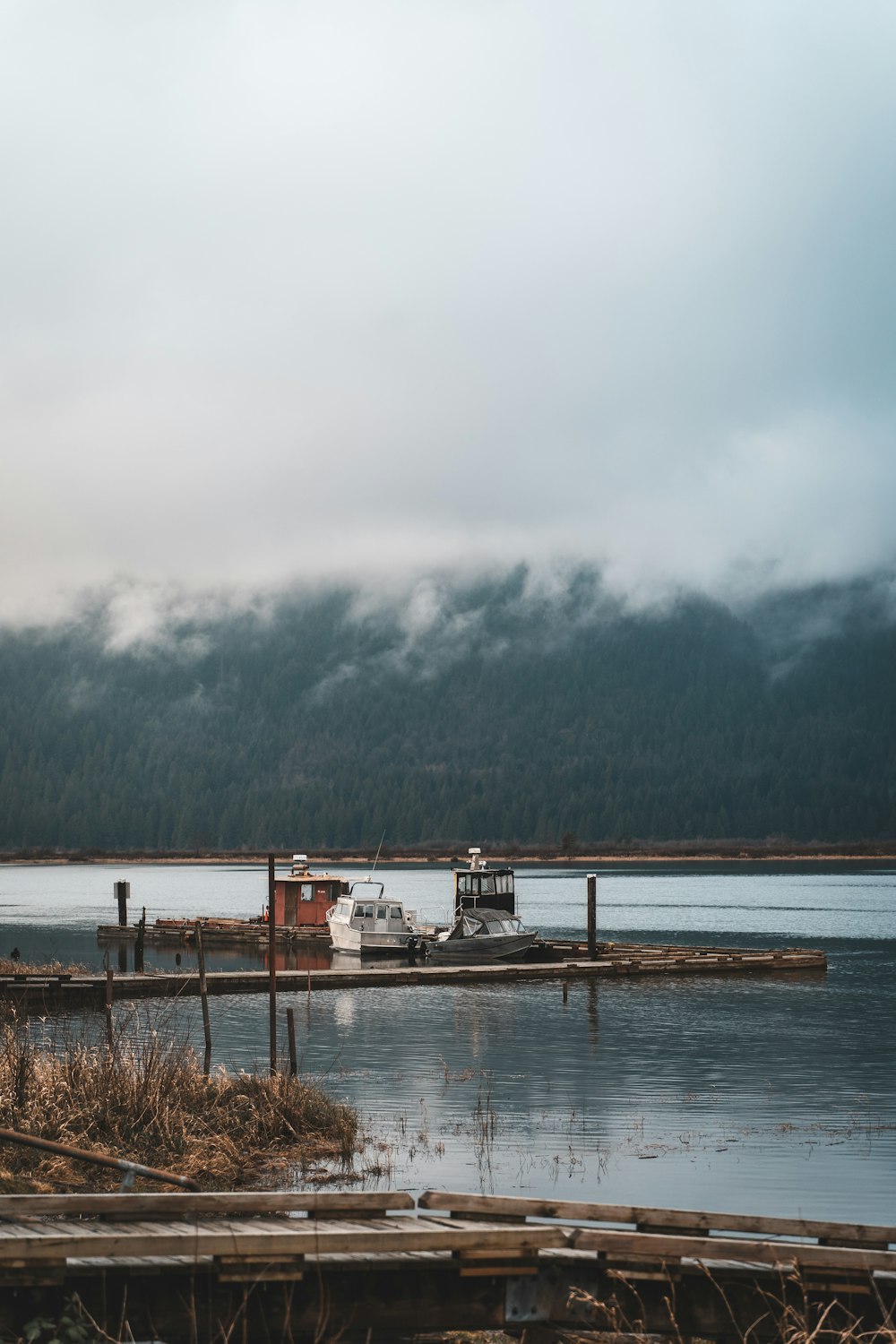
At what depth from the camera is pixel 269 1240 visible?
34.4 ft

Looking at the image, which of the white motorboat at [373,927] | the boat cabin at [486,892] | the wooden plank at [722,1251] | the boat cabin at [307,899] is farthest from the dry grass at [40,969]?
the wooden plank at [722,1251]

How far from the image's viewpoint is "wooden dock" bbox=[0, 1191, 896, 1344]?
10.4 metres

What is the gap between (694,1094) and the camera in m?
29.4

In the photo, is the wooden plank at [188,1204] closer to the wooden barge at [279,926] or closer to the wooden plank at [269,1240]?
the wooden plank at [269,1240]

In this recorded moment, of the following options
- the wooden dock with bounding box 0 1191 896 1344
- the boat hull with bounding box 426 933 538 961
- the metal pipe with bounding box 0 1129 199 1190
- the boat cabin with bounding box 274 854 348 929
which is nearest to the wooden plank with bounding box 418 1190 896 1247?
the wooden dock with bounding box 0 1191 896 1344

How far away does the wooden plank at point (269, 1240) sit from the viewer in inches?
405

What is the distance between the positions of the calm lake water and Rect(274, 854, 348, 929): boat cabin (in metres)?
6.91

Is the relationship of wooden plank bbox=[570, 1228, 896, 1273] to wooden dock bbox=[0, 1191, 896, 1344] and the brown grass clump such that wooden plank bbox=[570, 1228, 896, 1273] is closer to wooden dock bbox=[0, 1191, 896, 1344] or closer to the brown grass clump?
wooden dock bbox=[0, 1191, 896, 1344]

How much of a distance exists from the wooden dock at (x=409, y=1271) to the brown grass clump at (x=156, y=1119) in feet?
20.2

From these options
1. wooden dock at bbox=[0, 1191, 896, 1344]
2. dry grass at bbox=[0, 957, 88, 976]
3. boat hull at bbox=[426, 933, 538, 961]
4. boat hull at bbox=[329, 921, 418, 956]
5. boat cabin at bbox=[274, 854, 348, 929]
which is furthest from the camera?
boat cabin at bbox=[274, 854, 348, 929]

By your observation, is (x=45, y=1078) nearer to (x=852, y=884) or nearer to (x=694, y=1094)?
(x=694, y=1094)

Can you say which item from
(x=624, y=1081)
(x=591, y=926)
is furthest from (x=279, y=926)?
(x=624, y=1081)

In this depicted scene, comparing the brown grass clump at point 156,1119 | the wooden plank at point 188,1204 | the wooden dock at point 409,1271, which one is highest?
the wooden plank at point 188,1204

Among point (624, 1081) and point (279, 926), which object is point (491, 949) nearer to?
point (279, 926)
